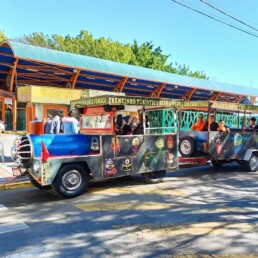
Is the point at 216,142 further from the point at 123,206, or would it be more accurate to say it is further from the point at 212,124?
the point at 123,206

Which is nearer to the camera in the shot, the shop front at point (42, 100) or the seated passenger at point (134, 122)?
the seated passenger at point (134, 122)

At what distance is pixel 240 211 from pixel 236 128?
612 cm

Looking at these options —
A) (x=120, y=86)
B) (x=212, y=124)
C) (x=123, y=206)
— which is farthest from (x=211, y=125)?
(x=120, y=86)

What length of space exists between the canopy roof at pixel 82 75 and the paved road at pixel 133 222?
52.4 ft

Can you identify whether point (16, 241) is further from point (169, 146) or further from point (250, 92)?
point (250, 92)

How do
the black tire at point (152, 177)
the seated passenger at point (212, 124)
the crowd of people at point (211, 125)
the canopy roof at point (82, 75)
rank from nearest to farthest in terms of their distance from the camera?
the black tire at point (152, 177) → the seated passenger at point (212, 124) → the crowd of people at point (211, 125) → the canopy roof at point (82, 75)

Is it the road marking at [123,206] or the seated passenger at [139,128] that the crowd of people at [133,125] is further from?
the road marking at [123,206]

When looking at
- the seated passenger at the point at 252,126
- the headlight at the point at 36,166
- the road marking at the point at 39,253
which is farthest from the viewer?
the seated passenger at the point at 252,126

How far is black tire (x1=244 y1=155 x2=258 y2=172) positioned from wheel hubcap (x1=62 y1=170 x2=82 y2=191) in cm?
651

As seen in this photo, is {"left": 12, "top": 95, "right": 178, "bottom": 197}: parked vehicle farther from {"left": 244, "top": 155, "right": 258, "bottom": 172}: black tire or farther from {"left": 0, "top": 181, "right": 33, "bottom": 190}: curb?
{"left": 244, "top": 155, "right": 258, "bottom": 172}: black tire

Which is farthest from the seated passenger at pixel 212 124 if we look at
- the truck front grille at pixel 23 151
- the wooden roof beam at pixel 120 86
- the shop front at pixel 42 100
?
the wooden roof beam at pixel 120 86

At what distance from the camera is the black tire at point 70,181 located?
6887 mm

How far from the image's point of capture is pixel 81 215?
5883 mm

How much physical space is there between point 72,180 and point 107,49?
3777 cm
